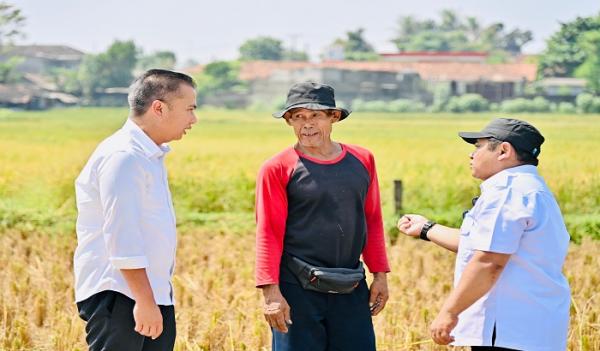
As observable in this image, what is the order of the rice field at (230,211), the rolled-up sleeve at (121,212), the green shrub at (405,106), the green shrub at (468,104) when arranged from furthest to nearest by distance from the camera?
the green shrub at (405,106) → the green shrub at (468,104) → the rice field at (230,211) → the rolled-up sleeve at (121,212)

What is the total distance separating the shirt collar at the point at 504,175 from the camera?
3570 mm

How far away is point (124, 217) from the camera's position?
3500 mm

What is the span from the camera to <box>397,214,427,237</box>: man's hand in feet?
13.5

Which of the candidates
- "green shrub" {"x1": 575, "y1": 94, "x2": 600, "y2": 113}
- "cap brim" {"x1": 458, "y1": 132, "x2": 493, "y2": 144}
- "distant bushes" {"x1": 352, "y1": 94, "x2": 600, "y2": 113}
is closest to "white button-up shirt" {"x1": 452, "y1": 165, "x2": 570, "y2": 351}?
"cap brim" {"x1": 458, "y1": 132, "x2": 493, "y2": 144}

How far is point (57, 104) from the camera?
3734cm

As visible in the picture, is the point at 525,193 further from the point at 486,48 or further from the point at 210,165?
the point at 486,48

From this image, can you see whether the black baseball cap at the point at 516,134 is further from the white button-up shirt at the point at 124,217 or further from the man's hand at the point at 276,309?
the white button-up shirt at the point at 124,217

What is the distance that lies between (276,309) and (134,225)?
2.40 feet

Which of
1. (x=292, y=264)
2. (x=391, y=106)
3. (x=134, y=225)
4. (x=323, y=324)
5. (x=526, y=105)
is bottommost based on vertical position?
(x=391, y=106)

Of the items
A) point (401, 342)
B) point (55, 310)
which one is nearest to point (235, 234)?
point (55, 310)

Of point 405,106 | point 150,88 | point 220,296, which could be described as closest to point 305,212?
point 150,88

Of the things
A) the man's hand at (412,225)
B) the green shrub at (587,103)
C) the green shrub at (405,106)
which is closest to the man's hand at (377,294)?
the man's hand at (412,225)

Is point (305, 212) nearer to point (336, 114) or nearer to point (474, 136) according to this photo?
point (336, 114)

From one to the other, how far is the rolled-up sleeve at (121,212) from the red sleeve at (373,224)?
1.03m
